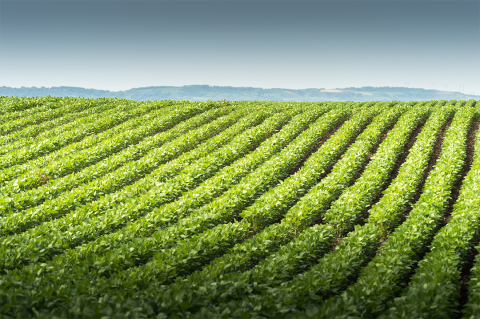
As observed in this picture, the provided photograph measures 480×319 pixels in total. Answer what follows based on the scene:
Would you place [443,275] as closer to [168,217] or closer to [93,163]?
[168,217]

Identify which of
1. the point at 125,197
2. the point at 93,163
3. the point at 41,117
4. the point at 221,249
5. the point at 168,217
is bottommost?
the point at 221,249

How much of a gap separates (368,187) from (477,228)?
357 centimetres

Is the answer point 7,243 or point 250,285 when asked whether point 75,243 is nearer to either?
point 7,243

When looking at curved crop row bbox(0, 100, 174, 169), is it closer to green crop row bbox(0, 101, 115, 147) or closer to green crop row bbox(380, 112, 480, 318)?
green crop row bbox(0, 101, 115, 147)

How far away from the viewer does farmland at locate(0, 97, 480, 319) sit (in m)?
5.09

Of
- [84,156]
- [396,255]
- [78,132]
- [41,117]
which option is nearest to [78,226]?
[396,255]

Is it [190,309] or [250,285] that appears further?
[250,285]

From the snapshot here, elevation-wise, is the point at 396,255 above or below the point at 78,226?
above

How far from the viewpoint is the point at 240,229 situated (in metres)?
8.45

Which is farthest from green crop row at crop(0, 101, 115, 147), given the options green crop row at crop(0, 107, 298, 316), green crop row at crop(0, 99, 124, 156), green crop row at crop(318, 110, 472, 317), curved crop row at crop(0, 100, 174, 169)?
green crop row at crop(318, 110, 472, 317)

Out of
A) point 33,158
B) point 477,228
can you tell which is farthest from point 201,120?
point 477,228

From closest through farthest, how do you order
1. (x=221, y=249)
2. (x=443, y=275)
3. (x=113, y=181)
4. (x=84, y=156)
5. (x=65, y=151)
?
(x=443, y=275) < (x=221, y=249) < (x=113, y=181) < (x=84, y=156) < (x=65, y=151)

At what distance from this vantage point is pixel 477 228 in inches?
320

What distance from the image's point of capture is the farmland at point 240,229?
509 cm
